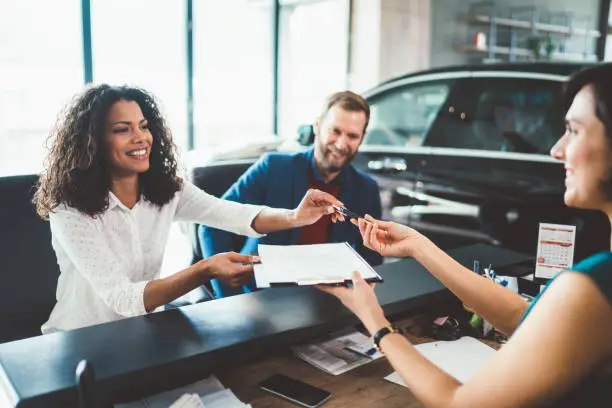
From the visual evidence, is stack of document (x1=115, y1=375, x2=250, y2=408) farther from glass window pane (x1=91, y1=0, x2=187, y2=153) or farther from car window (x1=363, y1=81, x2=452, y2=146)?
glass window pane (x1=91, y1=0, x2=187, y2=153)

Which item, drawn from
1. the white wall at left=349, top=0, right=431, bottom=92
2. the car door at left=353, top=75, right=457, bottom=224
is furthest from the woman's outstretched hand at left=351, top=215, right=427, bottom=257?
the white wall at left=349, top=0, right=431, bottom=92

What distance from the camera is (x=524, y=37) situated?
29.9 ft

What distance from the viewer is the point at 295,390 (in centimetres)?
126

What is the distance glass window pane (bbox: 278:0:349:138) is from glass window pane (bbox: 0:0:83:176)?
2879mm

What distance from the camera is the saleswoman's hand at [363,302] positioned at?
1.12 meters

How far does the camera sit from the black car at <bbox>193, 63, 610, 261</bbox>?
3.06 metres

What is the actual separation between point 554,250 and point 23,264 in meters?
1.80

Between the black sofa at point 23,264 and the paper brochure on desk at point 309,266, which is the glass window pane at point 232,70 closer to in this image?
the black sofa at point 23,264

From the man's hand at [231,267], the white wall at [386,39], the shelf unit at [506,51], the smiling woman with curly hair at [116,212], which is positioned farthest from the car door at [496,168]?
the shelf unit at [506,51]

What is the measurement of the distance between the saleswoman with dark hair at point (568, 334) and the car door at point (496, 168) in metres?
2.12

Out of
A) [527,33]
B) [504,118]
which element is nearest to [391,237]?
[504,118]

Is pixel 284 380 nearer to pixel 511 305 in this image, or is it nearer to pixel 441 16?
pixel 511 305

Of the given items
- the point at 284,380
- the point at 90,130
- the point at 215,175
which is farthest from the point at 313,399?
the point at 215,175

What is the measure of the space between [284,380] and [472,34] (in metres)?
7.96
